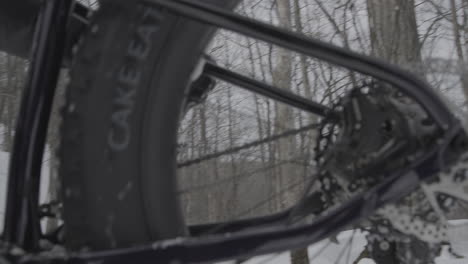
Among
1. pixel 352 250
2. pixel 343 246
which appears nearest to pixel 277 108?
pixel 343 246

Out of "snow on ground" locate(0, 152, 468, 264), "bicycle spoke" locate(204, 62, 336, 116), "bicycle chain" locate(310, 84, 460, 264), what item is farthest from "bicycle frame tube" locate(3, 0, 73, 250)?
"bicycle chain" locate(310, 84, 460, 264)

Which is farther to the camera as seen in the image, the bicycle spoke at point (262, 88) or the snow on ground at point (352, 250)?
the bicycle spoke at point (262, 88)

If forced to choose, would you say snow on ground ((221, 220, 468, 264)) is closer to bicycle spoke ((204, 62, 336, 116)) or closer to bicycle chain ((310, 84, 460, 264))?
bicycle chain ((310, 84, 460, 264))

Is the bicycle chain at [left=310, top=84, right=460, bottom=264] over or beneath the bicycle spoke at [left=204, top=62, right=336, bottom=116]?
beneath

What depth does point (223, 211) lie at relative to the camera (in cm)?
380

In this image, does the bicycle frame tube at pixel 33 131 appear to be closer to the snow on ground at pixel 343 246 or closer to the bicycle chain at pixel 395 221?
the snow on ground at pixel 343 246

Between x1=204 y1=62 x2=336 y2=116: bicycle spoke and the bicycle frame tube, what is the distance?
444 mm

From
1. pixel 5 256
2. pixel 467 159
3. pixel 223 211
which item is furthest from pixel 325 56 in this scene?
pixel 223 211

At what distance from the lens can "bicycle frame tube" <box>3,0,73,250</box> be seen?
0.95 m

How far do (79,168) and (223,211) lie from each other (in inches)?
117

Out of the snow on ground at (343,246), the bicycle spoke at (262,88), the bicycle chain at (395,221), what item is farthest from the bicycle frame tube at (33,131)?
the bicycle chain at (395,221)

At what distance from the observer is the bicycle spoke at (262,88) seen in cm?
130

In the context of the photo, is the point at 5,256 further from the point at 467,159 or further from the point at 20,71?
the point at 20,71

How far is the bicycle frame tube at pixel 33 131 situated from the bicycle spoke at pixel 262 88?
44 cm
